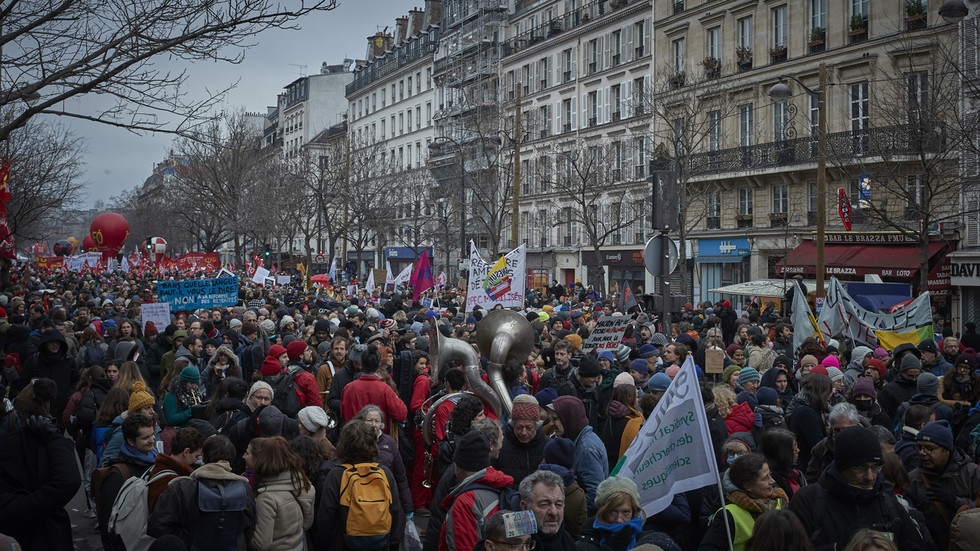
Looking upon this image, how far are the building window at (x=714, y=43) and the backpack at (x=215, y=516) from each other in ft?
113

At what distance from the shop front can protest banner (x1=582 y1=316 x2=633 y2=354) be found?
2501 centimetres

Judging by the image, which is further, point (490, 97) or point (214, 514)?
point (490, 97)

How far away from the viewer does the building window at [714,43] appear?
3588 cm

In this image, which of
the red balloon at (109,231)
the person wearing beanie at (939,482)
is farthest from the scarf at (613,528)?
the red balloon at (109,231)

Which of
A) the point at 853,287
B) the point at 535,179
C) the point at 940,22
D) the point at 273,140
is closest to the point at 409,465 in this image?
the point at 853,287

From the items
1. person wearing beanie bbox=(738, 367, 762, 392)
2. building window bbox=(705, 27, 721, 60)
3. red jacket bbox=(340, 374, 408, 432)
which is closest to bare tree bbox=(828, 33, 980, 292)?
building window bbox=(705, 27, 721, 60)

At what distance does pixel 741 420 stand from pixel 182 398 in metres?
4.83

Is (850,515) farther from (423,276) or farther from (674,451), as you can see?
(423,276)

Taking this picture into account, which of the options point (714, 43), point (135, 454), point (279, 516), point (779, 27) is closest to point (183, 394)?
point (135, 454)

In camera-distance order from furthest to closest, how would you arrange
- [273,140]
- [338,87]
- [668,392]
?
1. [273,140]
2. [338,87]
3. [668,392]

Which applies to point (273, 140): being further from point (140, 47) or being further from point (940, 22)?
point (140, 47)

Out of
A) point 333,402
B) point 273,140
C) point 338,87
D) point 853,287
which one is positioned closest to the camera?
point 333,402

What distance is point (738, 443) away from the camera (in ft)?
17.0

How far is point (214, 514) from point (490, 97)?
48.9 m
